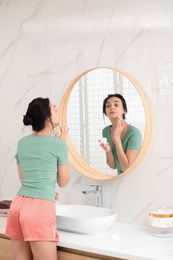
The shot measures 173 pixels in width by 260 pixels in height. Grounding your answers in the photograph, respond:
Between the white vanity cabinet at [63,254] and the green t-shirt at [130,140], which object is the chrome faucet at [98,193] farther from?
the white vanity cabinet at [63,254]

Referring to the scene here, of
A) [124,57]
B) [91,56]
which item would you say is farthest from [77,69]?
[124,57]

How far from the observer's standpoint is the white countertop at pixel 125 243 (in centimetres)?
199

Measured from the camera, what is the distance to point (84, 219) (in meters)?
2.31

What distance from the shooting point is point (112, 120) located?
2.60 m

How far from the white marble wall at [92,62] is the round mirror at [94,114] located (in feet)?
0.18

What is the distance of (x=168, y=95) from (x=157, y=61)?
8.3 inches

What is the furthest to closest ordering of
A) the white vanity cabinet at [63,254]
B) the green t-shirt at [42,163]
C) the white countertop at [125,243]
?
the green t-shirt at [42,163] < the white vanity cabinet at [63,254] < the white countertop at [125,243]

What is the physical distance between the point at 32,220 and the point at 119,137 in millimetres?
742

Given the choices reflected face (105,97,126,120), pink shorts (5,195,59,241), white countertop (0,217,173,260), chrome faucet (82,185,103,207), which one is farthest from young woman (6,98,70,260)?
reflected face (105,97,126,120)

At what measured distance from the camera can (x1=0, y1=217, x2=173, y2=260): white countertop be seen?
1.99 meters

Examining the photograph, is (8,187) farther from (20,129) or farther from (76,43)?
(76,43)

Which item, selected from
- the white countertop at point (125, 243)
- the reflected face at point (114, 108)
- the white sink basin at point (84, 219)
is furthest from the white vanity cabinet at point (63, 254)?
the reflected face at point (114, 108)

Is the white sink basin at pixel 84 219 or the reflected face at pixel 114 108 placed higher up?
the reflected face at pixel 114 108

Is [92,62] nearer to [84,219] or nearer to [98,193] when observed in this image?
[98,193]
